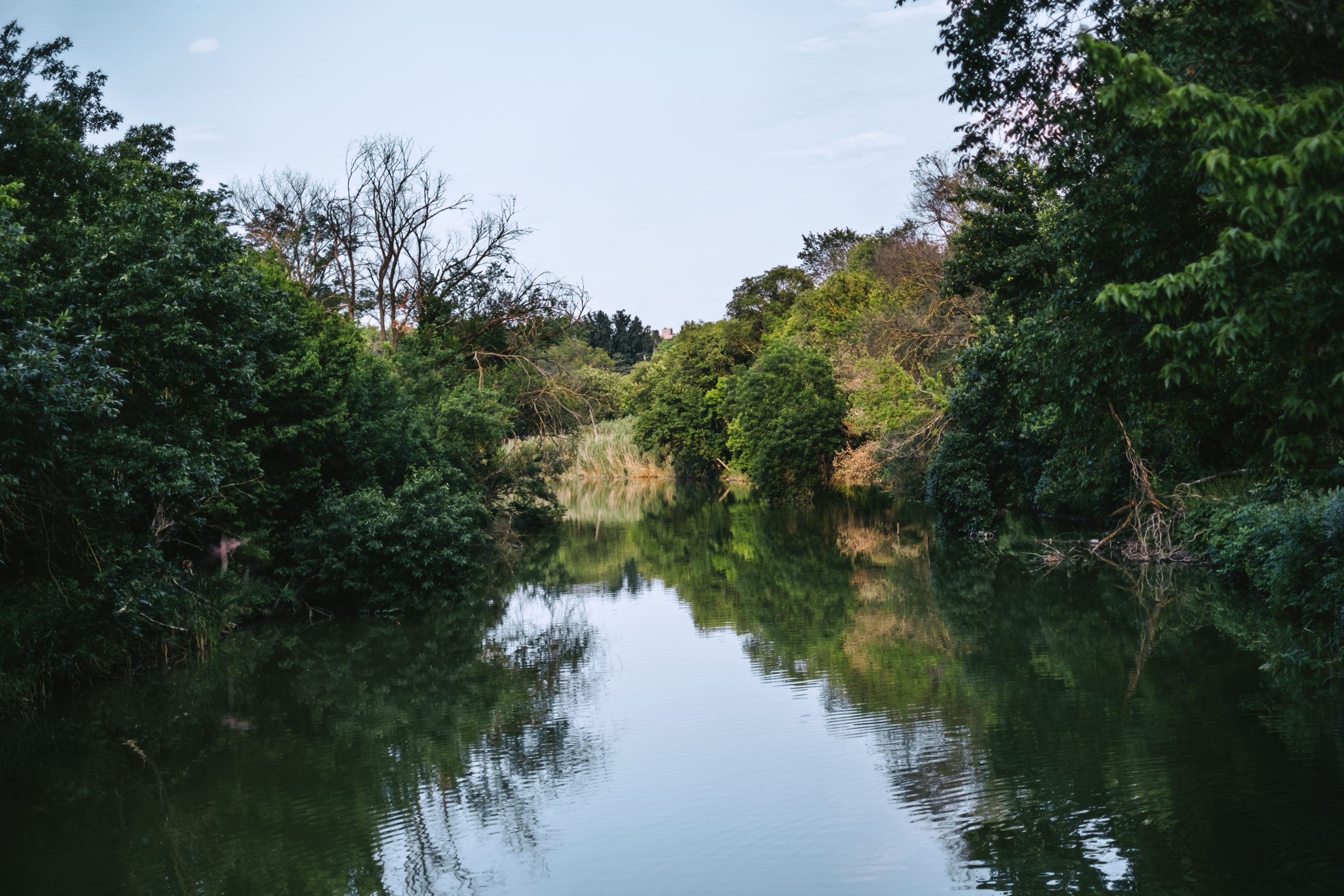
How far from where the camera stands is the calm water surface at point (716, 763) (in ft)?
24.2

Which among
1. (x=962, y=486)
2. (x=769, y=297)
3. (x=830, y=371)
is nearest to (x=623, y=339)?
(x=769, y=297)

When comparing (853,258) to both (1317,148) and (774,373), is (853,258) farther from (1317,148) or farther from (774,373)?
(1317,148)

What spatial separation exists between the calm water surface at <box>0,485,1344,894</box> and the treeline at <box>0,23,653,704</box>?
122 centimetres

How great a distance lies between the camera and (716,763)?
32.3 ft

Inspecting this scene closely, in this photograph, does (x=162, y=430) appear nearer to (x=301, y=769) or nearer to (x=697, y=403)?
(x=301, y=769)

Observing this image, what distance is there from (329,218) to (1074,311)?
1146 inches

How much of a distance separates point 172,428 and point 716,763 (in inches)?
321

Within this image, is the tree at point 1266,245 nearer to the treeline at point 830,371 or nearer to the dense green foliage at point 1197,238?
the dense green foliage at point 1197,238

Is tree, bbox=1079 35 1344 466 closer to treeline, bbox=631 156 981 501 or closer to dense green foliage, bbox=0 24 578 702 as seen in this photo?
dense green foliage, bbox=0 24 578 702

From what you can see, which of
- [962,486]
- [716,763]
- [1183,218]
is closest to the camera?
[1183,218]

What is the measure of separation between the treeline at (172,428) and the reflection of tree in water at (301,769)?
139cm

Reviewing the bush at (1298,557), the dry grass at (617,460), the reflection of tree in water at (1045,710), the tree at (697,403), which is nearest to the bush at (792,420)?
the tree at (697,403)

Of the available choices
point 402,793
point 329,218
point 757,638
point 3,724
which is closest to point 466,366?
point 329,218

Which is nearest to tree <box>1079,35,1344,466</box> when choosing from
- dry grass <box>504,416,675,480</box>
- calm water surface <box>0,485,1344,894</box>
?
calm water surface <box>0,485,1344,894</box>
